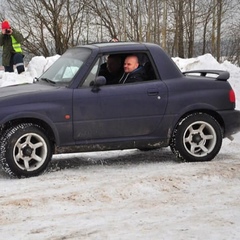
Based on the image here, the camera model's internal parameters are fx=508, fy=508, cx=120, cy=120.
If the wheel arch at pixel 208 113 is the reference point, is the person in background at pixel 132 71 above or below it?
above

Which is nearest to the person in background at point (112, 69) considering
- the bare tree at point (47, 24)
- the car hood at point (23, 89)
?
the car hood at point (23, 89)

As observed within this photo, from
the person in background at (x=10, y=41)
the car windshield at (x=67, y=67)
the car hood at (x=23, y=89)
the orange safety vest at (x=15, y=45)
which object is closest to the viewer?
the car hood at (x=23, y=89)

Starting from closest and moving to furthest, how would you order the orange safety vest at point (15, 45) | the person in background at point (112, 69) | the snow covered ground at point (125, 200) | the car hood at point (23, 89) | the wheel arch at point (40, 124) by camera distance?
the snow covered ground at point (125, 200) < the wheel arch at point (40, 124) < the car hood at point (23, 89) < the person in background at point (112, 69) < the orange safety vest at point (15, 45)

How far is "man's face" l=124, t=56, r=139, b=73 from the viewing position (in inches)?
261

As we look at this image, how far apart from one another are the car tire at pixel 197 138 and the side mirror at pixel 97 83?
3.86 feet

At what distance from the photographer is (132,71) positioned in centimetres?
658

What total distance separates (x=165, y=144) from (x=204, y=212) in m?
2.30

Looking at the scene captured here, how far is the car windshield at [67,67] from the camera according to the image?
640 cm

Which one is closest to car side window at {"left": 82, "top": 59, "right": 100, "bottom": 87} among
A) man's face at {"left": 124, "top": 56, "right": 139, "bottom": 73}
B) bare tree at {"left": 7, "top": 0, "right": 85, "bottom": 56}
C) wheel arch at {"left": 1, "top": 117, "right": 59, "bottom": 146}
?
man's face at {"left": 124, "top": 56, "right": 139, "bottom": 73}

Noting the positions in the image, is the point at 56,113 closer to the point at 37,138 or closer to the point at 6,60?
the point at 37,138

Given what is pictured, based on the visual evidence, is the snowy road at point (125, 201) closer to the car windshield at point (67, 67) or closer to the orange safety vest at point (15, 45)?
the car windshield at point (67, 67)

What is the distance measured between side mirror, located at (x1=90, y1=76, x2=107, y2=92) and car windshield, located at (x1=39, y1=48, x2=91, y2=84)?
0.28 m

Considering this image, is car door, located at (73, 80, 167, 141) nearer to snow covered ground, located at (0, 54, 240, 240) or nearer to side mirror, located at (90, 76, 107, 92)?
side mirror, located at (90, 76, 107, 92)

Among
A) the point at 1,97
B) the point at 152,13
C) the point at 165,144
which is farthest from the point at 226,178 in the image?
the point at 152,13
